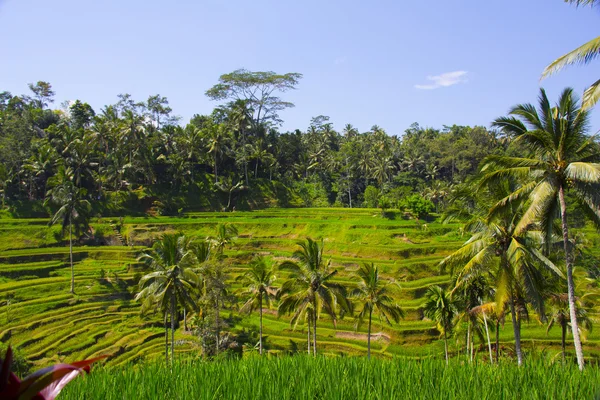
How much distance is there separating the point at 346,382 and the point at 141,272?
3018 cm

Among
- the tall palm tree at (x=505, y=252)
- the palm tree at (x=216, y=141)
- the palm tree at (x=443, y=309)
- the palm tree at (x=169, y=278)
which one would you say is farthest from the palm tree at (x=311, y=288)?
the palm tree at (x=216, y=141)

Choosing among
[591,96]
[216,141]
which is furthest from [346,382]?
[216,141]

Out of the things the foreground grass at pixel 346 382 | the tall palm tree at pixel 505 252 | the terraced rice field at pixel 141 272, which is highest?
the tall palm tree at pixel 505 252

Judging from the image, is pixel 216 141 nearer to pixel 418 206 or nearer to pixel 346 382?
pixel 418 206

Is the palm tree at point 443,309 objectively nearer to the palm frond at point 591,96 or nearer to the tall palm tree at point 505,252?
the tall palm tree at point 505,252

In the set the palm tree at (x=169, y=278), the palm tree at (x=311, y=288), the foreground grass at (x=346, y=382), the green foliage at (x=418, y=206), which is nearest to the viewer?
the foreground grass at (x=346, y=382)

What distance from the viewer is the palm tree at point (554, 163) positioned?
460 inches

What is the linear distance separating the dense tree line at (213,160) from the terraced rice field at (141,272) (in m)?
8.11

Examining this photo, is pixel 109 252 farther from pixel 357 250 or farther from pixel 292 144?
pixel 292 144

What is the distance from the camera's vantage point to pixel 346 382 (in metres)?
6.59

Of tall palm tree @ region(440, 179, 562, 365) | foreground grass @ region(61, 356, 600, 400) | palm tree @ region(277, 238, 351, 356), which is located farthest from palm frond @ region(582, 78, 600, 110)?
A: palm tree @ region(277, 238, 351, 356)

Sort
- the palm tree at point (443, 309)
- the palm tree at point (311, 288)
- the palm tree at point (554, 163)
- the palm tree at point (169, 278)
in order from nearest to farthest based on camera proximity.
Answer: the palm tree at point (554, 163)
the palm tree at point (169, 278)
the palm tree at point (311, 288)
the palm tree at point (443, 309)

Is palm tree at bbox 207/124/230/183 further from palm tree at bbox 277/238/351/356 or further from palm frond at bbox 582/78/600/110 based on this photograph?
palm frond at bbox 582/78/600/110

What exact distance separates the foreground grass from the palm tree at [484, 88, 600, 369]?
504cm
